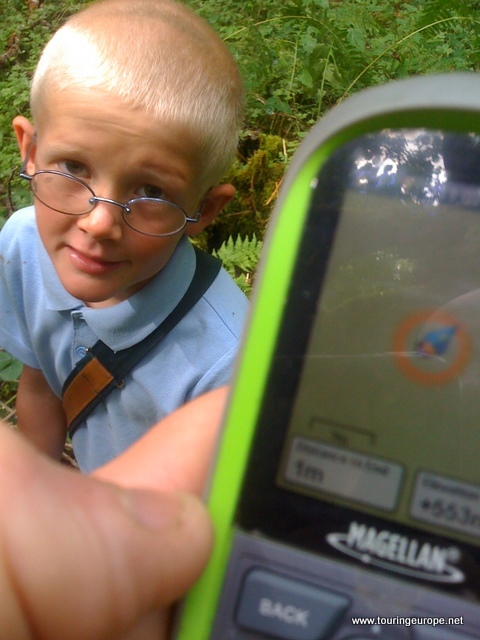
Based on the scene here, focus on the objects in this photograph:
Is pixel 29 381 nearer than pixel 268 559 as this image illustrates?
No

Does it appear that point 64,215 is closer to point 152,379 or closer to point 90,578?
point 152,379

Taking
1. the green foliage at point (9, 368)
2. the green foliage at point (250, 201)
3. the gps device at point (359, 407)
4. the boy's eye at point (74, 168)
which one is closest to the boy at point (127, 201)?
the boy's eye at point (74, 168)

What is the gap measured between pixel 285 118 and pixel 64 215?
56.5 inches

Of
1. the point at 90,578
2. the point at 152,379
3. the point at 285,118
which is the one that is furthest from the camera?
the point at 285,118

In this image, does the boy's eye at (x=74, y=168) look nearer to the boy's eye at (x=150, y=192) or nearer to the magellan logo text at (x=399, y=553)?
the boy's eye at (x=150, y=192)

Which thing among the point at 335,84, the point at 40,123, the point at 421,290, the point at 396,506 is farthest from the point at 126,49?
the point at 335,84

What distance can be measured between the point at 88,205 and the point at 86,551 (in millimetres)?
759

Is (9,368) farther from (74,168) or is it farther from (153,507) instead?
(153,507)

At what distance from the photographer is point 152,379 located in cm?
118

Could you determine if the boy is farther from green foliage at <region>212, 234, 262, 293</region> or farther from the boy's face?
green foliage at <region>212, 234, 262, 293</region>

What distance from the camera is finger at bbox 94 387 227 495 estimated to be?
1.95ft

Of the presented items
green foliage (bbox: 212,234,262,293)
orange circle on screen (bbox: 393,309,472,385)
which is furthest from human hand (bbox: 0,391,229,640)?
green foliage (bbox: 212,234,262,293)

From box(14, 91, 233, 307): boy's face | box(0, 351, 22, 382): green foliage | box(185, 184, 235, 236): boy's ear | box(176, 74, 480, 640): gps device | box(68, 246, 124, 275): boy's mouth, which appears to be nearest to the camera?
box(176, 74, 480, 640): gps device

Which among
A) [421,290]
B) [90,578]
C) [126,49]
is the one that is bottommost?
[90,578]
